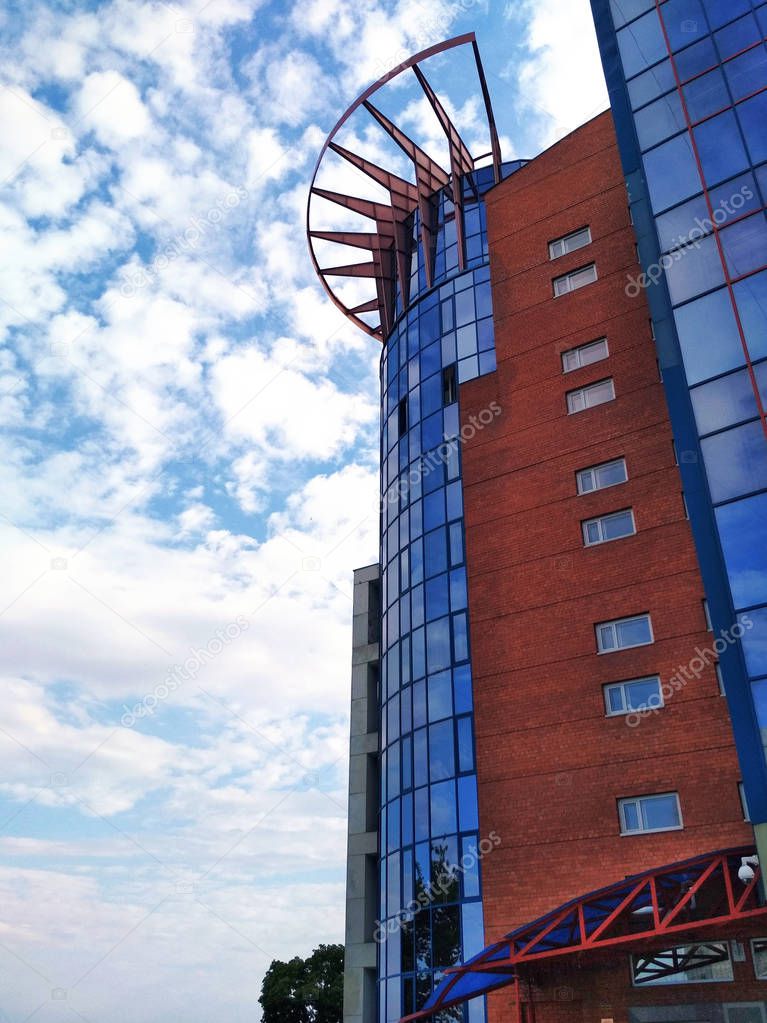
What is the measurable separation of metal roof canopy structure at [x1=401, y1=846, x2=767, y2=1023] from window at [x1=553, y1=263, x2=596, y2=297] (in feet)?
64.5

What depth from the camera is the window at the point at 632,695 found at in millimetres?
23281

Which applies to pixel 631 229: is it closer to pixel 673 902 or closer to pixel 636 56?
pixel 636 56

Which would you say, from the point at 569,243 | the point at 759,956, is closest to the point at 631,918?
the point at 759,956

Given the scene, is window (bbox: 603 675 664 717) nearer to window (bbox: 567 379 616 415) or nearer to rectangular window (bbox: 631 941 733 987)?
rectangular window (bbox: 631 941 733 987)

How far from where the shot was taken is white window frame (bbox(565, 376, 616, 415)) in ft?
92.7

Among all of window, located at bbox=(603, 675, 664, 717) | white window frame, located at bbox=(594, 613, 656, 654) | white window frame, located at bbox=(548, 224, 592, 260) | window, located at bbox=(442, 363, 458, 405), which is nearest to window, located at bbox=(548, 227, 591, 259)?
white window frame, located at bbox=(548, 224, 592, 260)

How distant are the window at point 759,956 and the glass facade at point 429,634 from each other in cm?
734

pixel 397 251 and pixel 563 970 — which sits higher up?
pixel 397 251

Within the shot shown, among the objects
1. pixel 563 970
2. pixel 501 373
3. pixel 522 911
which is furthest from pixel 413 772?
pixel 501 373

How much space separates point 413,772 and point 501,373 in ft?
46.5

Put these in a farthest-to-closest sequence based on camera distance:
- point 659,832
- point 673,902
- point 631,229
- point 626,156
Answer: point 631,229 → point 626,156 → point 659,832 → point 673,902

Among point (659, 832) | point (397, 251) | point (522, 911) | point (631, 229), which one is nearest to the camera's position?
point (659, 832)

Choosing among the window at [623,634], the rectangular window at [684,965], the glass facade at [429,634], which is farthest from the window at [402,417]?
the rectangular window at [684,965]

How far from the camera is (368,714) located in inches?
1476
